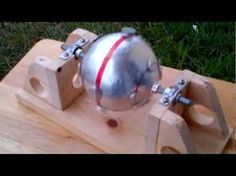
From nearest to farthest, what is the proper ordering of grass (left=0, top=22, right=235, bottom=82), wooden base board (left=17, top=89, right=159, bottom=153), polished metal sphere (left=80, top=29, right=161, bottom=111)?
polished metal sphere (left=80, top=29, right=161, bottom=111), wooden base board (left=17, top=89, right=159, bottom=153), grass (left=0, top=22, right=235, bottom=82)

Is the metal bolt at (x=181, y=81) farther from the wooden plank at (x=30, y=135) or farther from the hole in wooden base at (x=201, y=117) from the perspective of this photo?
the wooden plank at (x=30, y=135)

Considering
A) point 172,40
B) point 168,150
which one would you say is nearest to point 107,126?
point 168,150

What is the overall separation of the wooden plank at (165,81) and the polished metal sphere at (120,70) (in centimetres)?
11

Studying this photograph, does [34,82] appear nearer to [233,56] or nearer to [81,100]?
[81,100]

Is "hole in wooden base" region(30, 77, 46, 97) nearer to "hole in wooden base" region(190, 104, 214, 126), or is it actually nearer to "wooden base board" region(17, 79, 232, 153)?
"wooden base board" region(17, 79, 232, 153)

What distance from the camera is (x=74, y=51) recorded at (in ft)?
2.73

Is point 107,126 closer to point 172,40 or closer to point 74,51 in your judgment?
point 74,51

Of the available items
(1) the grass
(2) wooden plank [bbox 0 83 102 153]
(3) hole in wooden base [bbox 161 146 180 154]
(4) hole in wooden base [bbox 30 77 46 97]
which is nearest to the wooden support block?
(3) hole in wooden base [bbox 161 146 180 154]

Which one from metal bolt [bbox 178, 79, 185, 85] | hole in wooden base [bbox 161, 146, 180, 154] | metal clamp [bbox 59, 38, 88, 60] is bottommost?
hole in wooden base [bbox 161, 146, 180, 154]

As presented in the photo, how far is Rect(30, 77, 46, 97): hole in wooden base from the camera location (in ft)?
2.96

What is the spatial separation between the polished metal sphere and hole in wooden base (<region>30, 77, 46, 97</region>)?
0.57 ft

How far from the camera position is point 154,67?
0.74 meters

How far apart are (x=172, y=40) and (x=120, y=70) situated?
0.67 metres

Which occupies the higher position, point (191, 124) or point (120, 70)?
point (120, 70)
